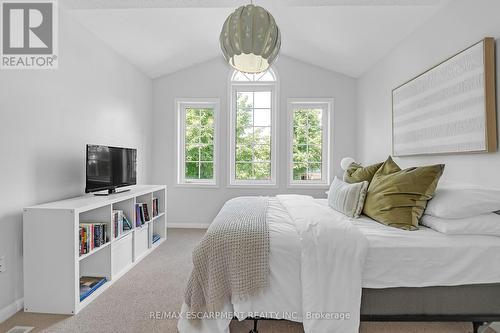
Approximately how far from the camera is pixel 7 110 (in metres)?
2.15

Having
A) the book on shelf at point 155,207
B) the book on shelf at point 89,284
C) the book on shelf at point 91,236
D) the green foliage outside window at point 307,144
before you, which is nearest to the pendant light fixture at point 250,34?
the book on shelf at point 91,236

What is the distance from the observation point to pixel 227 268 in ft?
5.62

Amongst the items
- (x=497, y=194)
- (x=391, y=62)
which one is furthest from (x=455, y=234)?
(x=391, y=62)

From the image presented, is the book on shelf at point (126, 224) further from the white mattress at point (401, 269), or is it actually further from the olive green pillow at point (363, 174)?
the olive green pillow at point (363, 174)

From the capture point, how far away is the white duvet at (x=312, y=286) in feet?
5.49

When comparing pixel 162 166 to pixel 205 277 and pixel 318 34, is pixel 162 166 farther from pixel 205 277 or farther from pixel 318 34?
pixel 205 277

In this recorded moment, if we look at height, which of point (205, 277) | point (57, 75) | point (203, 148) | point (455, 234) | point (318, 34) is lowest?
point (205, 277)

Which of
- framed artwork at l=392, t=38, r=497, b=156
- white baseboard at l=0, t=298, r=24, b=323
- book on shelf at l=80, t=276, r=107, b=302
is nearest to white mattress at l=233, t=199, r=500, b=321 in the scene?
framed artwork at l=392, t=38, r=497, b=156

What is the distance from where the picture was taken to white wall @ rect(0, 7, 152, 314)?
2154mm

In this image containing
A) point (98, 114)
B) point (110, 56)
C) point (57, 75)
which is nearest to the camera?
point (57, 75)

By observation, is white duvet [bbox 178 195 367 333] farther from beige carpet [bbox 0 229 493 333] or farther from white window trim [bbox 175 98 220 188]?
white window trim [bbox 175 98 220 188]

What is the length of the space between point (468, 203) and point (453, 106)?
2.87 ft

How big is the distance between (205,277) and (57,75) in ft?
7.36

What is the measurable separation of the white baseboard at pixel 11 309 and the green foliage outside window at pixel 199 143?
114 inches
